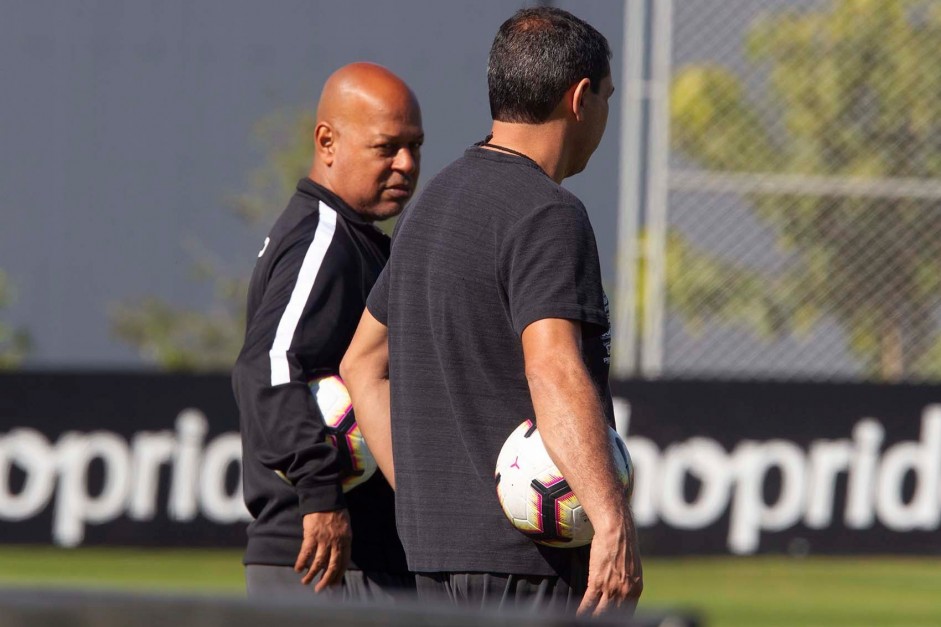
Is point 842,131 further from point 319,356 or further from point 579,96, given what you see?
point 579,96

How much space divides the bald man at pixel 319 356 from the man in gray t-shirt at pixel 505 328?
0.63 m

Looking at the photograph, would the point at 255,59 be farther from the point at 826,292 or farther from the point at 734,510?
the point at 734,510

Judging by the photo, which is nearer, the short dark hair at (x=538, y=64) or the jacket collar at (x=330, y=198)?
the short dark hair at (x=538, y=64)

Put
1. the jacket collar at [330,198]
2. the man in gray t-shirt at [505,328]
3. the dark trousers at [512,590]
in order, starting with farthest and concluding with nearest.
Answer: the jacket collar at [330,198] < the dark trousers at [512,590] < the man in gray t-shirt at [505,328]

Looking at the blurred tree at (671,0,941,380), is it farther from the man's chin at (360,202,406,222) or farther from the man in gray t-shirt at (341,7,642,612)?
the man in gray t-shirt at (341,7,642,612)

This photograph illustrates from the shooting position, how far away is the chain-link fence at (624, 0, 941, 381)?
12.6m

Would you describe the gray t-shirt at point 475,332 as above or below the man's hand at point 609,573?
above

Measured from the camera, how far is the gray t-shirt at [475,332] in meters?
3.06

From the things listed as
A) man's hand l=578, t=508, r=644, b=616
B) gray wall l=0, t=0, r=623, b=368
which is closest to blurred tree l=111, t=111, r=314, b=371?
gray wall l=0, t=0, r=623, b=368

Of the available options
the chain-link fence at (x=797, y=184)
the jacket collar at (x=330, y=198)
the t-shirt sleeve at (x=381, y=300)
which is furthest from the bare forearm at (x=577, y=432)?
the chain-link fence at (x=797, y=184)

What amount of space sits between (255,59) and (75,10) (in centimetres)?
236

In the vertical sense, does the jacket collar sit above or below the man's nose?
below

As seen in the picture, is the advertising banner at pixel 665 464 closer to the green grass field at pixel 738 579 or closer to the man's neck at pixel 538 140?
the green grass field at pixel 738 579

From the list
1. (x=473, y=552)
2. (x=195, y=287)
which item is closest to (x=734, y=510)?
(x=473, y=552)
